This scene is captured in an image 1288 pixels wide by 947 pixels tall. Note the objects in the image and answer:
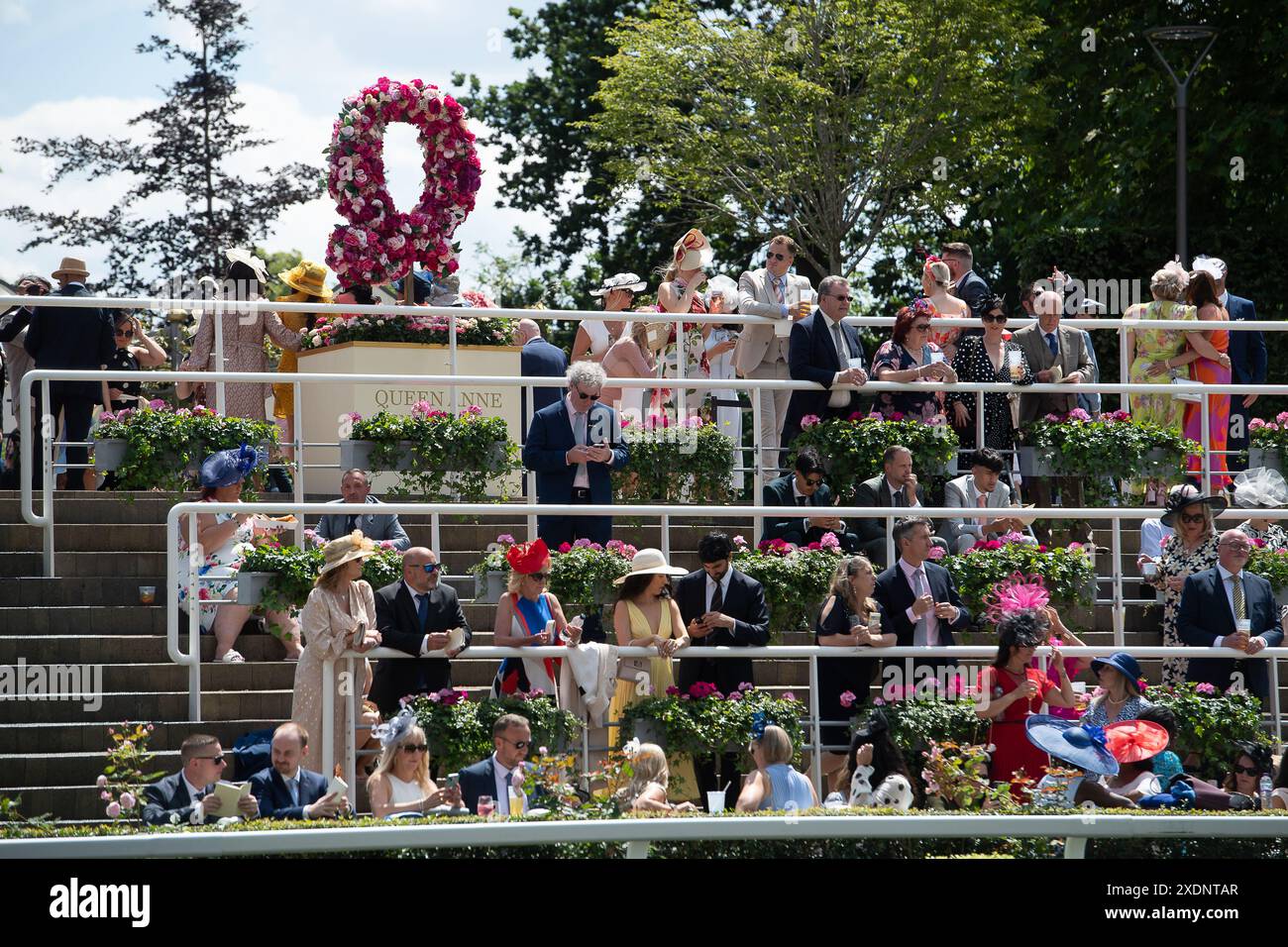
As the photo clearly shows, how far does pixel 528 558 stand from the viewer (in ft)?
33.0

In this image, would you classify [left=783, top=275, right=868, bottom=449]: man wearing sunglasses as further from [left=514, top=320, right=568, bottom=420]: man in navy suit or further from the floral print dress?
the floral print dress

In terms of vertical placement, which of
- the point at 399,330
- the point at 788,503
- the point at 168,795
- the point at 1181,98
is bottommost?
the point at 168,795

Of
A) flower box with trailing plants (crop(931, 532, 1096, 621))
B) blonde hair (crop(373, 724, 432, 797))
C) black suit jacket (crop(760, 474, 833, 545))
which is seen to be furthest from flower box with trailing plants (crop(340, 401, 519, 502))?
blonde hair (crop(373, 724, 432, 797))

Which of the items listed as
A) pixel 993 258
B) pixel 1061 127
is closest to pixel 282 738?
pixel 1061 127

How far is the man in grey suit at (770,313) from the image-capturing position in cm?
1423

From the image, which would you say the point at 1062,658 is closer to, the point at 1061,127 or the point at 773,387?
the point at 773,387

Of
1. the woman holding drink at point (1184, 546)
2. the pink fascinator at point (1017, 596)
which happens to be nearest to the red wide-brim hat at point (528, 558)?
the pink fascinator at point (1017, 596)

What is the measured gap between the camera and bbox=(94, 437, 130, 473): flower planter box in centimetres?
1227

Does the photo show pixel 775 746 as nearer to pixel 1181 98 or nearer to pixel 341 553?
pixel 341 553

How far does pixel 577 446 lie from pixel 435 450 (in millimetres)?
1265

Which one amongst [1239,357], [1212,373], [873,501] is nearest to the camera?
[873,501]

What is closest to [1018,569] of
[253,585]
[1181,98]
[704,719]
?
[704,719]
